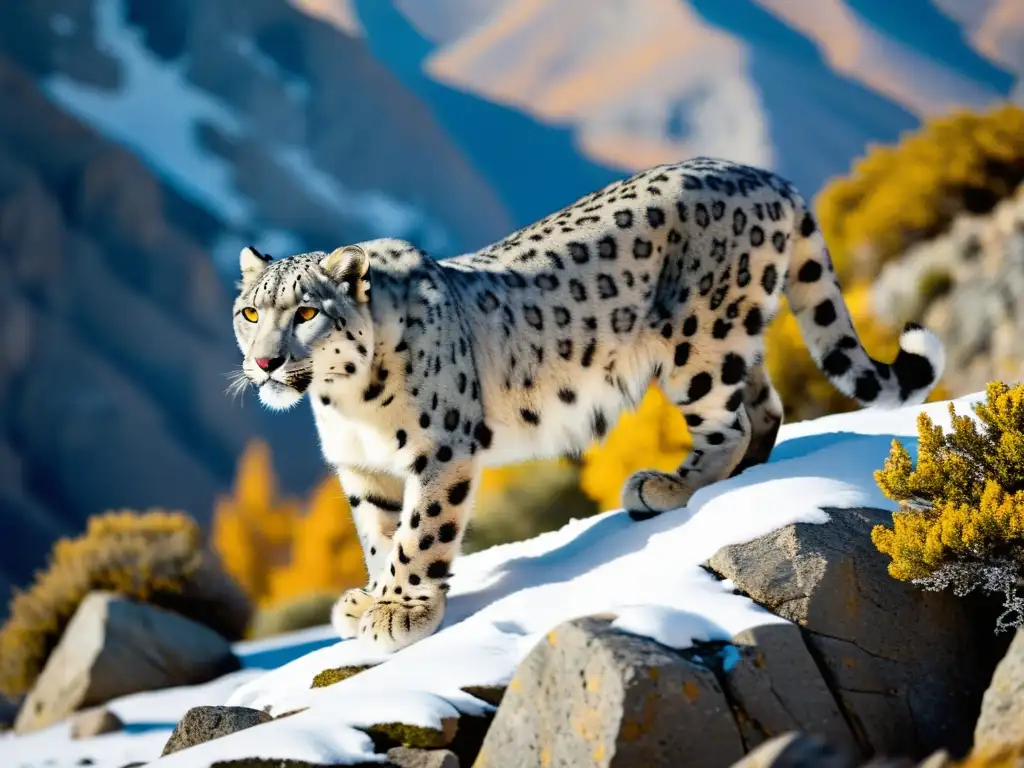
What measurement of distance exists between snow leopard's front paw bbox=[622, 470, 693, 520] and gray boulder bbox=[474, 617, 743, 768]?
1896 millimetres

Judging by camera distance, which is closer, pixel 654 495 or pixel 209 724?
pixel 209 724

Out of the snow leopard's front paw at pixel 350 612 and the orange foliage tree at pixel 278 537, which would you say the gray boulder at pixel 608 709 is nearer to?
the snow leopard's front paw at pixel 350 612

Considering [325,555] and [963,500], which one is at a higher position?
[325,555]

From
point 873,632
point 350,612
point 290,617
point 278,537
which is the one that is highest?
point 278,537

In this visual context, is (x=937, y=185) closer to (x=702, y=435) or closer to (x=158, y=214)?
(x=702, y=435)

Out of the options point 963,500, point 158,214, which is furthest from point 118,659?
point 158,214

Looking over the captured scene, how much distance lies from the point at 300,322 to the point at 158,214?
3825cm

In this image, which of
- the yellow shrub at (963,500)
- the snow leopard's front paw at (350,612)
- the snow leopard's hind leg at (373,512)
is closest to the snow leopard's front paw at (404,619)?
the snow leopard's front paw at (350,612)

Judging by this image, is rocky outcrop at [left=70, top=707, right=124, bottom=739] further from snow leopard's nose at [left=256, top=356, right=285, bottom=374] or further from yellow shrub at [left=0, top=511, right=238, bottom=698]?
snow leopard's nose at [left=256, top=356, right=285, bottom=374]

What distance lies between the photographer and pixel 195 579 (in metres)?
11.9

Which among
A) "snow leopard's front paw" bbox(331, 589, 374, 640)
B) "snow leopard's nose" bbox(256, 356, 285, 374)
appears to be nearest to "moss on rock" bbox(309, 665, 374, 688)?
"snow leopard's front paw" bbox(331, 589, 374, 640)

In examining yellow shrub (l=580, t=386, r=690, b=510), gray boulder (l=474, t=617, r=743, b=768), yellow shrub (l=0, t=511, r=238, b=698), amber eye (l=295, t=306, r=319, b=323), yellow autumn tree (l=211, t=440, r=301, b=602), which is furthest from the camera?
yellow autumn tree (l=211, t=440, r=301, b=602)

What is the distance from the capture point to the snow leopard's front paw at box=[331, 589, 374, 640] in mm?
5781

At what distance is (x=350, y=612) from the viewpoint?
582cm
